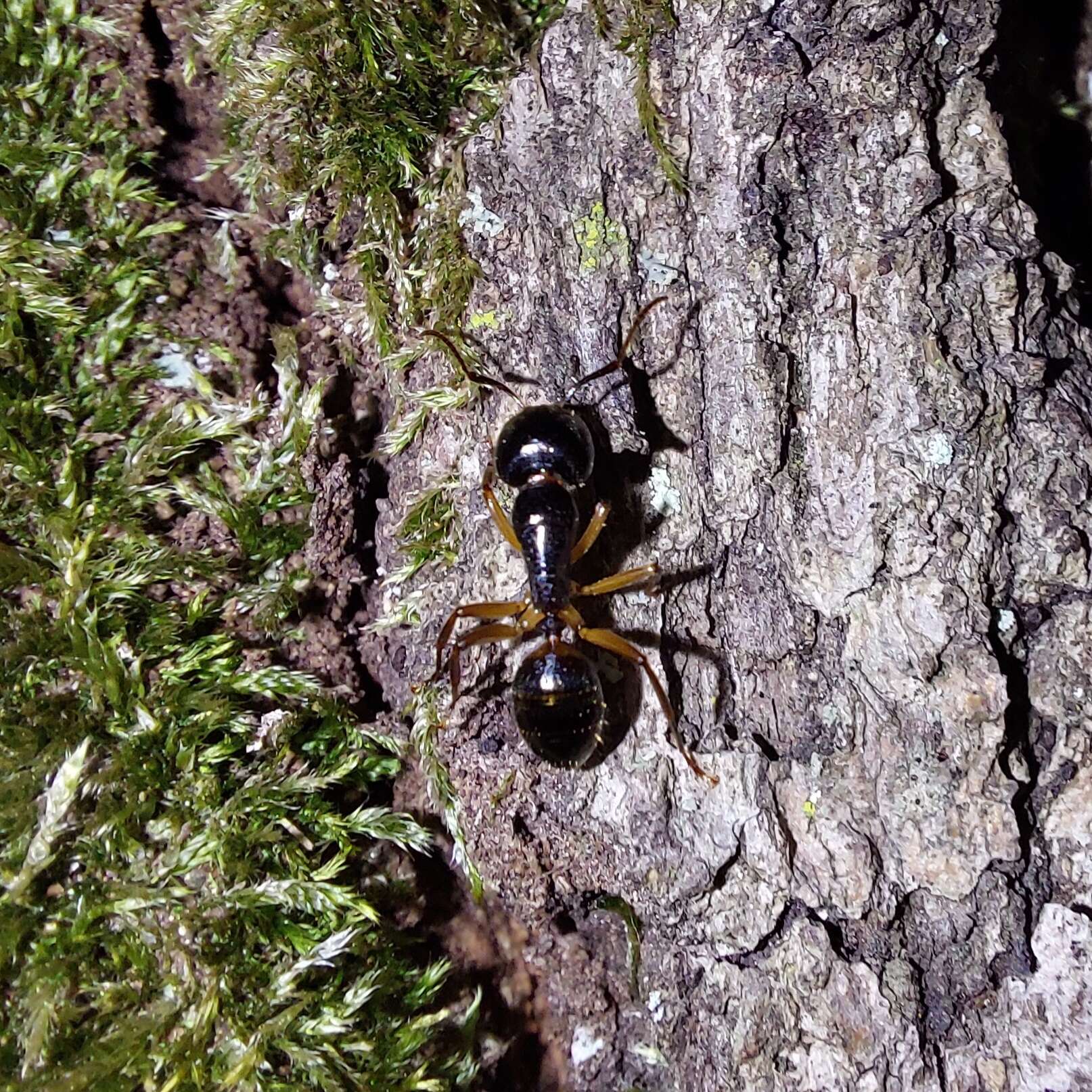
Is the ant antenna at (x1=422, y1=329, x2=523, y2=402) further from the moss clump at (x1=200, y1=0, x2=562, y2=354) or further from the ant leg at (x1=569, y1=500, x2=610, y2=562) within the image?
the ant leg at (x1=569, y1=500, x2=610, y2=562)

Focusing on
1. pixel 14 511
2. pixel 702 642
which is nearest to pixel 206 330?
pixel 14 511

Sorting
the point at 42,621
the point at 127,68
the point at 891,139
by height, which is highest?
the point at 127,68

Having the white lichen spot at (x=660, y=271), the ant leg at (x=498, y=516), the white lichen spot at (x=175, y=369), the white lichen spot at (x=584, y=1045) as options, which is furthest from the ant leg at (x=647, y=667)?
the white lichen spot at (x=175, y=369)

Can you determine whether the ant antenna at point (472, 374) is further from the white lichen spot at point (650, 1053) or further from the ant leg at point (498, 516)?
the white lichen spot at point (650, 1053)

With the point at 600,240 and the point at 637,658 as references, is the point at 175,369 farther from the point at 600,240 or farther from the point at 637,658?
the point at 637,658

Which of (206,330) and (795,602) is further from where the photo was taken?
(206,330)

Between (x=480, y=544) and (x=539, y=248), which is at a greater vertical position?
(x=539, y=248)

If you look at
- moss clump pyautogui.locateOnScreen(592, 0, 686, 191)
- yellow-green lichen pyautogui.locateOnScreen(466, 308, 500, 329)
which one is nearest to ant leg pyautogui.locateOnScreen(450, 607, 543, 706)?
yellow-green lichen pyautogui.locateOnScreen(466, 308, 500, 329)

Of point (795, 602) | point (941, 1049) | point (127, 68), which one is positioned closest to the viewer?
point (941, 1049)

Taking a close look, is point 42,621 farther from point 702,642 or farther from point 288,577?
point 702,642
